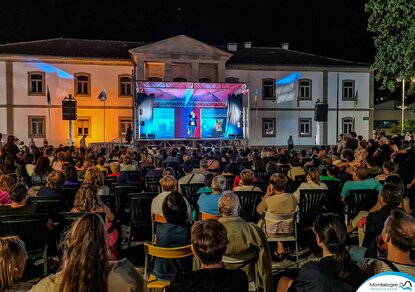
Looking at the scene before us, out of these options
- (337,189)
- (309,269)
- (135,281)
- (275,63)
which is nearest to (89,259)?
(135,281)

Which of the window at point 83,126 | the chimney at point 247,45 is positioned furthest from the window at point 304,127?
the window at point 83,126

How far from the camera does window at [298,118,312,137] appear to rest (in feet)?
103

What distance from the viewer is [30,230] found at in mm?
4809

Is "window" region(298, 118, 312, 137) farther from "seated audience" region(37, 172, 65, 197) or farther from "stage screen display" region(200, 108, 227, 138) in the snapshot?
"seated audience" region(37, 172, 65, 197)

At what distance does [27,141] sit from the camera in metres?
27.7

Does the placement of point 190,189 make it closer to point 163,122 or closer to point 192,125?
point 192,125

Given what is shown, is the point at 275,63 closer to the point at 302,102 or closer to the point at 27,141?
the point at 302,102

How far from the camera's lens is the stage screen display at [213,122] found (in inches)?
1095

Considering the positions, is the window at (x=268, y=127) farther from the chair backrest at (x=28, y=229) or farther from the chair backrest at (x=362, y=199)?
the chair backrest at (x=28, y=229)

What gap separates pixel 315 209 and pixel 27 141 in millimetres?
25289

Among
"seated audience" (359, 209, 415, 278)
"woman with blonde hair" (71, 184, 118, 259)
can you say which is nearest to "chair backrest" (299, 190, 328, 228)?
"woman with blonde hair" (71, 184, 118, 259)

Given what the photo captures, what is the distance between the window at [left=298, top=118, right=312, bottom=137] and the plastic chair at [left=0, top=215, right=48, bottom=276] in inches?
1097

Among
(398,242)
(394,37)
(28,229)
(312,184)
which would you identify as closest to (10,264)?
(398,242)

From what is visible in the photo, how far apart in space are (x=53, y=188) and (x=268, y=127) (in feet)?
83.9
